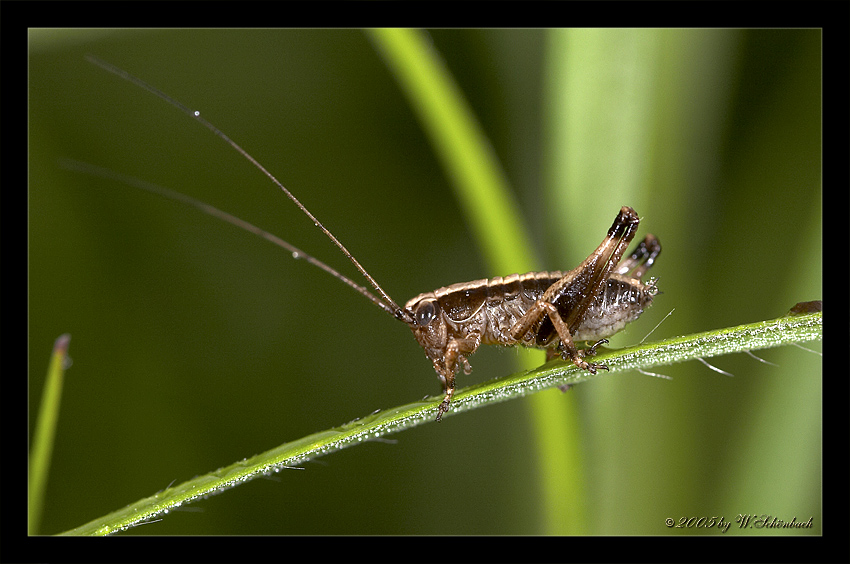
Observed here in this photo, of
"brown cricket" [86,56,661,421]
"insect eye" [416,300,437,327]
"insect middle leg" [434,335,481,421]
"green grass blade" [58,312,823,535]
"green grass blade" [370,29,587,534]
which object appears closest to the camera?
"green grass blade" [58,312,823,535]

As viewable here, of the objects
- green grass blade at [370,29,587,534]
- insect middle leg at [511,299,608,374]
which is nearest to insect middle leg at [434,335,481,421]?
insect middle leg at [511,299,608,374]

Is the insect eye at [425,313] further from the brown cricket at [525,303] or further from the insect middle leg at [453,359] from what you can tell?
the insect middle leg at [453,359]

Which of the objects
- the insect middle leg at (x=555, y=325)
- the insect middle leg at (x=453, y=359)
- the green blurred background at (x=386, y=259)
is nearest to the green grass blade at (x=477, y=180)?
the green blurred background at (x=386, y=259)

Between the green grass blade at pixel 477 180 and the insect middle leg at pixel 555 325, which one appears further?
the insect middle leg at pixel 555 325

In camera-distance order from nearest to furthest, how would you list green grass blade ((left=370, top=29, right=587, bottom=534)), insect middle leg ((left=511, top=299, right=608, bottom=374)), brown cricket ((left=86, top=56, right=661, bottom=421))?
green grass blade ((left=370, top=29, right=587, bottom=534)), insect middle leg ((left=511, top=299, right=608, bottom=374)), brown cricket ((left=86, top=56, right=661, bottom=421))

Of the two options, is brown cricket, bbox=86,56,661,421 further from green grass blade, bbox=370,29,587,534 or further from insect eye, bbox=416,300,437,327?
green grass blade, bbox=370,29,587,534

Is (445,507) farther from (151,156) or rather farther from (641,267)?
(151,156)
